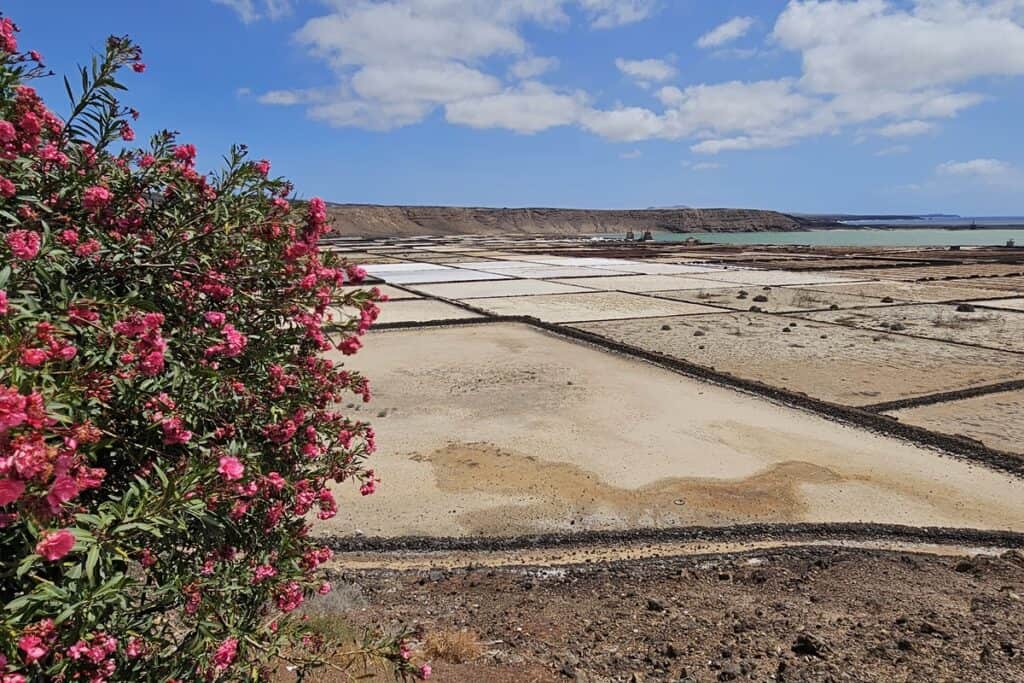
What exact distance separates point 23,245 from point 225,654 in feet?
4.89

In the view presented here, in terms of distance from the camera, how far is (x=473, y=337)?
17.9 metres

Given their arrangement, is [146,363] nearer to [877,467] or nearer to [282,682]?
[282,682]

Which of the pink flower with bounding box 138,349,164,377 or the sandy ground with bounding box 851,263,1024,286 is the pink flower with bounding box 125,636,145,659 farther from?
the sandy ground with bounding box 851,263,1024,286

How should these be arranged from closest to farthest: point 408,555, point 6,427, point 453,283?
point 6,427, point 408,555, point 453,283

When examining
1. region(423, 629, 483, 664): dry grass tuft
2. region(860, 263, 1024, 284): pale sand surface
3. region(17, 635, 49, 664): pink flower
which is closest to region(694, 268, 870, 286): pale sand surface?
region(860, 263, 1024, 284): pale sand surface

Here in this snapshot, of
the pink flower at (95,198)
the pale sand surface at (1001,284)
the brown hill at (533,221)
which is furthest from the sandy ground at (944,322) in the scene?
the brown hill at (533,221)

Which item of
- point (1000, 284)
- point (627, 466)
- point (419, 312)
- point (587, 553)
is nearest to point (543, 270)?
point (419, 312)

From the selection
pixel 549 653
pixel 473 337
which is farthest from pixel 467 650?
pixel 473 337

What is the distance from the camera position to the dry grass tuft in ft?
14.6

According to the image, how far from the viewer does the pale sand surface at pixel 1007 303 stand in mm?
23516

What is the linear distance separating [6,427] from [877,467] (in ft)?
30.5

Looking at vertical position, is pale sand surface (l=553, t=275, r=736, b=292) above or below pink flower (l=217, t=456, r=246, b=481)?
below

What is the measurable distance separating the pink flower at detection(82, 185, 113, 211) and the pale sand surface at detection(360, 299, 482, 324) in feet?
54.9

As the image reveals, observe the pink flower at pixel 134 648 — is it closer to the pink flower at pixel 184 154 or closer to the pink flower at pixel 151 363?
the pink flower at pixel 151 363
